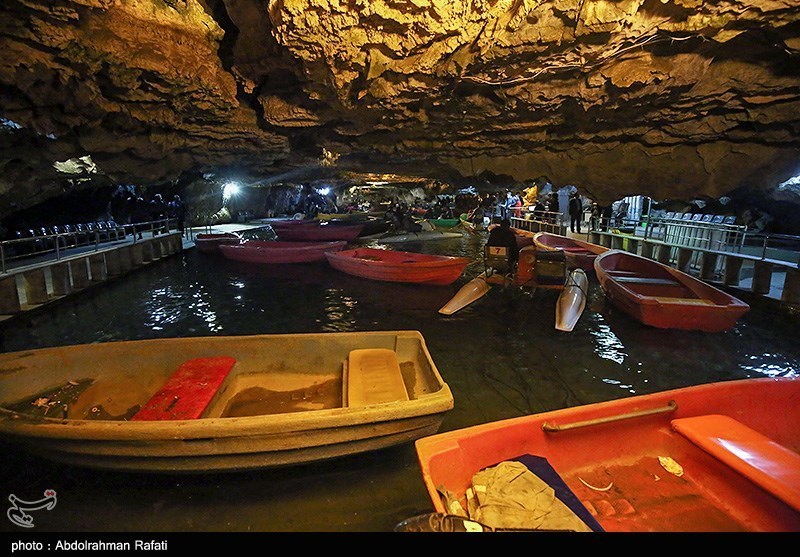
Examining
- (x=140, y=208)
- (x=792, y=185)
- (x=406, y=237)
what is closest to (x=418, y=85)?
(x=406, y=237)

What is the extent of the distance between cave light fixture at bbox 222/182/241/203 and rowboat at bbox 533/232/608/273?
72.0ft

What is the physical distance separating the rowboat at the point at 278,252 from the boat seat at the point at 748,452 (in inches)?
492

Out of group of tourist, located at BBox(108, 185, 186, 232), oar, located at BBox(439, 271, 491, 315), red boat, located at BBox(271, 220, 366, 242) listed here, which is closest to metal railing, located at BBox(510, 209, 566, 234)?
red boat, located at BBox(271, 220, 366, 242)

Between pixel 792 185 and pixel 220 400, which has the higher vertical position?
pixel 792 185

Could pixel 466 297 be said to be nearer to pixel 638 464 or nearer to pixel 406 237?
pixel 638 464

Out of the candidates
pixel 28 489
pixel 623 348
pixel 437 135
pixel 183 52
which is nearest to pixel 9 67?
pixel 183 52

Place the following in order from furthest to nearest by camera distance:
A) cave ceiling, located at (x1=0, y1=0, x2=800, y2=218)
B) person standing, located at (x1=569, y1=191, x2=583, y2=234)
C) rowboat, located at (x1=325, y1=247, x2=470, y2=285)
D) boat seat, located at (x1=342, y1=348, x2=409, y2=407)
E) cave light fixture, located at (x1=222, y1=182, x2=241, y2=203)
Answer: cave light fixture, located at (x1=222, y1=182, x2=241, y2=203)
person standing, located at (x1=569, y1=191, x2=583, y2=234)
rowboat, located at (x1=325, y1=247, x2=470, y2=285)
cave ceiling, located at (x1=0, y1=0, x2=800, y2=218)
boat seat, located at (x1=342, y1=348, x2=409, y2=407)

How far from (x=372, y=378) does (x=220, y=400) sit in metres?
1.87

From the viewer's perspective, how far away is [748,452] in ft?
9.46

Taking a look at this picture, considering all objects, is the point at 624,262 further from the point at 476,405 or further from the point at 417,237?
the point at 417,237

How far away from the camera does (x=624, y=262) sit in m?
11.3

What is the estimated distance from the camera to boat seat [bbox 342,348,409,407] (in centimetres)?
402

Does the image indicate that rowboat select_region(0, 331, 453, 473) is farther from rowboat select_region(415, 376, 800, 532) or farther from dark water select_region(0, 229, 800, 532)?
rowboat select_region(415, 376, 800, 532)
